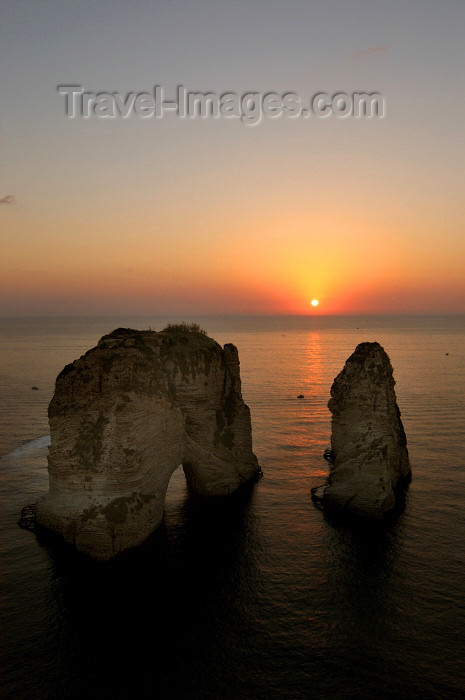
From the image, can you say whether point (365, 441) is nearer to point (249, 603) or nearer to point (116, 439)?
point (249, 603)

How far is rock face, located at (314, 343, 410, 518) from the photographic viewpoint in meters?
27.6

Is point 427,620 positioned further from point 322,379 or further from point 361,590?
point 322,379

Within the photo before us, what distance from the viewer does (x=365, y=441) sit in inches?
1173

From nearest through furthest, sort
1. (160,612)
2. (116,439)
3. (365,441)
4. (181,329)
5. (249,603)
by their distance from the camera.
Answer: (160,612), (249,603), (116,439), (365,441), (181,329)

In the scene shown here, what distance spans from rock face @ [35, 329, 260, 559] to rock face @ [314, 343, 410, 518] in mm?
10247

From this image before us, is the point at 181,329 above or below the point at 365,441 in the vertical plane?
above

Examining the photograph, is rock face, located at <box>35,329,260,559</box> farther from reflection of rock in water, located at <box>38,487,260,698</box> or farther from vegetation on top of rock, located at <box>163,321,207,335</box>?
vegetation on top of rock, located at <box>163,321,207,335</box>

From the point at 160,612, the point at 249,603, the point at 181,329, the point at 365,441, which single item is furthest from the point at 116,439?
the point at 365,441

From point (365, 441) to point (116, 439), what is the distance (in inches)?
633

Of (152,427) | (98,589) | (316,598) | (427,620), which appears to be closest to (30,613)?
(98,589)

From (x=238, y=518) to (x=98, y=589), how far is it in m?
9.67

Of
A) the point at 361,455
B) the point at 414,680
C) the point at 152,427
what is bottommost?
the point at 414,680

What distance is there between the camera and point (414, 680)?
15391 mm

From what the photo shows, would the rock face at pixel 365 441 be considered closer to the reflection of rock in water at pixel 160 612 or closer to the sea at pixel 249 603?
the sea at pixel 249 603
